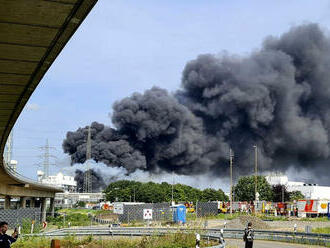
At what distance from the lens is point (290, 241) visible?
95.9 ft

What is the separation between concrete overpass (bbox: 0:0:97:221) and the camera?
28.9 feet

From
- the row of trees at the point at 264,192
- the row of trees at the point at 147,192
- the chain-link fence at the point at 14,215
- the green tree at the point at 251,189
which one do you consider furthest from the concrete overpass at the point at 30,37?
the green tree at the point at 251,189

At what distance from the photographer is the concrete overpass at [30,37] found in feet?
28.9

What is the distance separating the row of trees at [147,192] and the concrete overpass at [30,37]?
108815mm

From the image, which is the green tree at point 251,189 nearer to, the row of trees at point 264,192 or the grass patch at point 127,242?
the row of trees at point 264,192

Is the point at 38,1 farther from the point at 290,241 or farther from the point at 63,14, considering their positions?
the point at 290,241

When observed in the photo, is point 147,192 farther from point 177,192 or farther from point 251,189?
point 251,189

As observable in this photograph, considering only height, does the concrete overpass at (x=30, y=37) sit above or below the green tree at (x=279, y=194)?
above

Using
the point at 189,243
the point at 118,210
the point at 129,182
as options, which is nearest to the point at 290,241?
the point at 189,243

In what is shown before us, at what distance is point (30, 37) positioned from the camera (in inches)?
411

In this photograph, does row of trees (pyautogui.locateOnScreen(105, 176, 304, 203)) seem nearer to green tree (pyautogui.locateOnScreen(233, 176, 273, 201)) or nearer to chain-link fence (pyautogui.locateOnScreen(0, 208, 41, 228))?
green tree (pyautogui.locateOnScreen(233, 176, 273, 201))

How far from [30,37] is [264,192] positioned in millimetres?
119315

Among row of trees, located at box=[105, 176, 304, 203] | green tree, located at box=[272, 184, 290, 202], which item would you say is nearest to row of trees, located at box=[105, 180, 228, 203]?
row of trees, located at box=[105, 176, 304, 203]

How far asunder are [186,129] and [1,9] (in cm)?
13541
